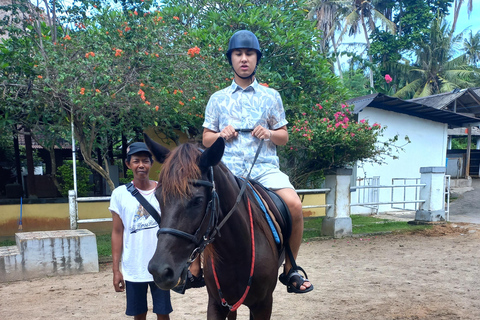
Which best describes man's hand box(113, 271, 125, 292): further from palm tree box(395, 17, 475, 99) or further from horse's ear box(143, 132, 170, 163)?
palm tree box(395, 17, 475, 99)

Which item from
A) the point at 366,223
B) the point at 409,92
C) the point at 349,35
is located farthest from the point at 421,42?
the point at 366,223

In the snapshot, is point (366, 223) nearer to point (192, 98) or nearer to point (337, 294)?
point (337, 294)

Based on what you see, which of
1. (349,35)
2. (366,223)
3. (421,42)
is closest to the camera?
(366,223)

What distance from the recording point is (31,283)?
18.8 feet

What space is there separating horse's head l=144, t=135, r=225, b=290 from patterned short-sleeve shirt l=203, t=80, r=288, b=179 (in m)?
A: 0.83

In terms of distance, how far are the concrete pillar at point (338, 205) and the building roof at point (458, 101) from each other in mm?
8897

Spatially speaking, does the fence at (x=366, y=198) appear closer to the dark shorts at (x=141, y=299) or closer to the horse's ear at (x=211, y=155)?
the dark shorts at (x=141, y=299)

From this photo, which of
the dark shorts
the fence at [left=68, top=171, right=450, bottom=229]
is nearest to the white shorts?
the dark shorts

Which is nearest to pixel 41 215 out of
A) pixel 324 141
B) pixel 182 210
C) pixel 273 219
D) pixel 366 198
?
pixel 324 141

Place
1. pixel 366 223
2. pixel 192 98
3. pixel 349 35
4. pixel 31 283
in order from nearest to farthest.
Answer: pixel 31 283, pixel 192 98, pixel 366 223, pixel 349 35

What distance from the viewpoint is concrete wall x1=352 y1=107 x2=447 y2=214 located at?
41.6ft

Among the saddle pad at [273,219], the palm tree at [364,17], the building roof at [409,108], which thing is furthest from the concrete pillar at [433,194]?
the palm tree at [364,17]

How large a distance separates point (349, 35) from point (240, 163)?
28.3 m

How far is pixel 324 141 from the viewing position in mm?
8781
